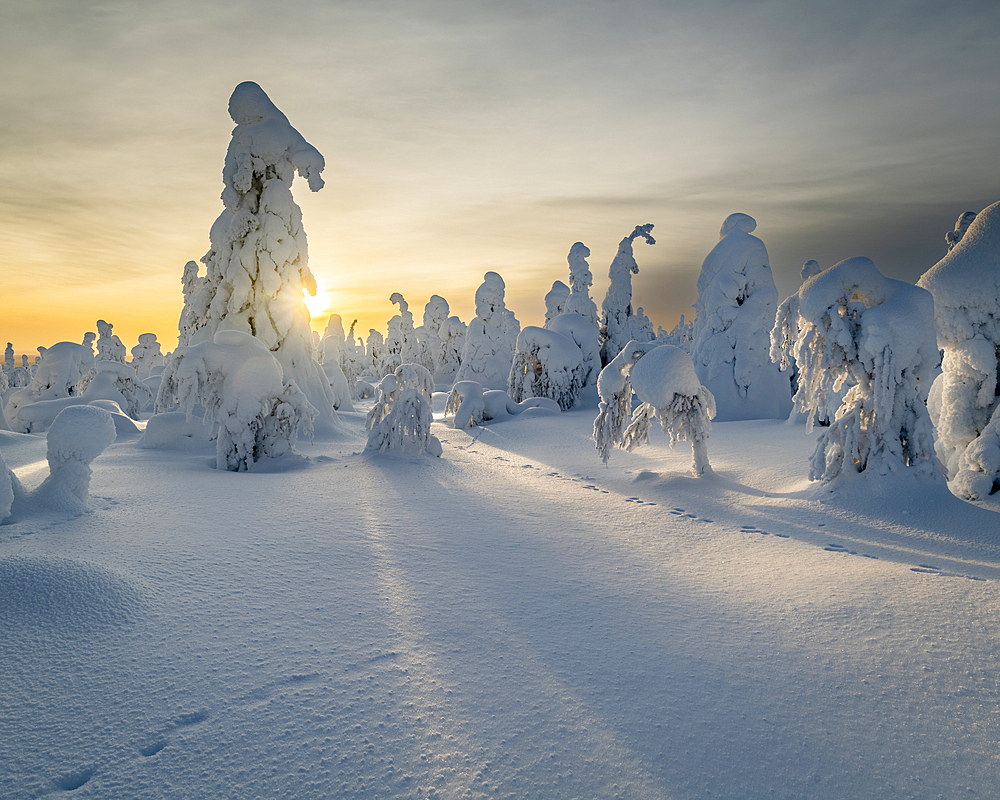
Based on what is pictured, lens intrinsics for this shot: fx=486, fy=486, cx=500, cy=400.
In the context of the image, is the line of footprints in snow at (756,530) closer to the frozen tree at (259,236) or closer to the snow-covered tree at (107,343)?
the frozen tree at (259,236)

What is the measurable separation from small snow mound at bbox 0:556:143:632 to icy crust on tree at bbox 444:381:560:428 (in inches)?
562

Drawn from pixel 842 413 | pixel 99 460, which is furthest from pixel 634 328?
pixel 99 460

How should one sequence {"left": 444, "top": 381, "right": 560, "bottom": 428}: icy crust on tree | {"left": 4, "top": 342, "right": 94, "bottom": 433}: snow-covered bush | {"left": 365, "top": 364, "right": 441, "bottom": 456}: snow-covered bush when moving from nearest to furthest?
{"left": 365, "top": 364, "right": 441, "bottom": 456}: snow-covered bush < {"left": 444, "top": 381, "right": 560, "bottom": 428}: icy crust on tree < {"left": 4, "top": 342, "right": 94, "bottom": 433}: snow-covered bush

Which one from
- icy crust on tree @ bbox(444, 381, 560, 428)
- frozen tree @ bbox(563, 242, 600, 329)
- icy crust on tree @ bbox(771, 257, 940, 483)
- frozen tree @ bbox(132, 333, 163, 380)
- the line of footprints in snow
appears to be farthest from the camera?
frozen tree @ bbox(132, 333, 163, 380)

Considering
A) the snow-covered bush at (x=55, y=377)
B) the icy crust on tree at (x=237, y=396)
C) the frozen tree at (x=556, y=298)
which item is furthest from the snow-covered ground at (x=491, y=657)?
the frozen tree at (x=556, y=298)

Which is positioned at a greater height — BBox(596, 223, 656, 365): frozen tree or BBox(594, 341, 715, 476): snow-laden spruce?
BBox(596, 223, 656, 365): frozen tree

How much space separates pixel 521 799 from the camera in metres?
2.05

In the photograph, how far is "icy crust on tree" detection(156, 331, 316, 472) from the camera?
9.03 metres

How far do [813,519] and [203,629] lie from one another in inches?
274

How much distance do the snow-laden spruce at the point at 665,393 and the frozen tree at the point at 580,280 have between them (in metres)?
18.7

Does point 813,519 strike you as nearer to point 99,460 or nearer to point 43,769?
point 43,769

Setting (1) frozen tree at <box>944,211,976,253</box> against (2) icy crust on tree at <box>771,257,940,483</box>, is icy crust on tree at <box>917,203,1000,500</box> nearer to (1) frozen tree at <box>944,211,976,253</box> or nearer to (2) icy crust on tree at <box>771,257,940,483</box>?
(2) icy crust on tree at <box>771,257,940,483</box>

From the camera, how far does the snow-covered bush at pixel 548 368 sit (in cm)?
2147

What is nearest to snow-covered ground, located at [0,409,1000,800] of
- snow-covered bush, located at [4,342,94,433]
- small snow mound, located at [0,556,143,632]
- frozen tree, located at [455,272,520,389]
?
small snow mound, located at [0,556,143,632]
